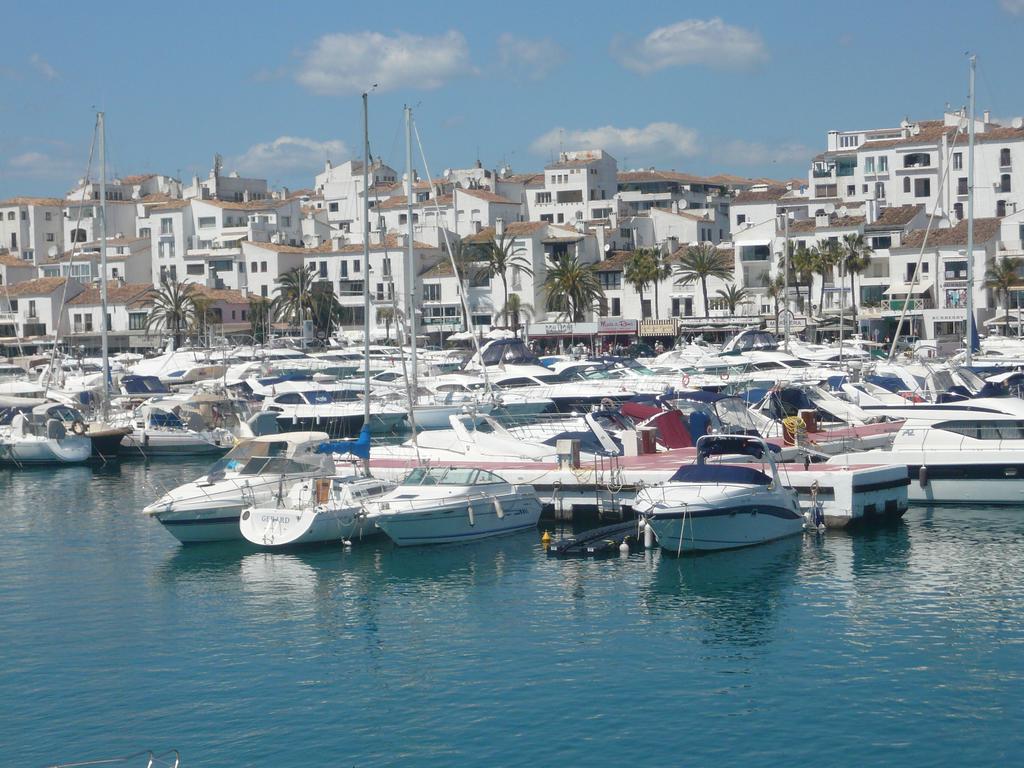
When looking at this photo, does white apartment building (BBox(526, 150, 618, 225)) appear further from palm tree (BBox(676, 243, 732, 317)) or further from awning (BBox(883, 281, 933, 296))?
awning (BBox(883, 281, 933, 296))

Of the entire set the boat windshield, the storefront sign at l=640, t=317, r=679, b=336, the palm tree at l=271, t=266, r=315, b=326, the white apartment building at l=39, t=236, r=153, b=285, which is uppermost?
Result: the white apartment building at l=39, t=236, r=153, b=285

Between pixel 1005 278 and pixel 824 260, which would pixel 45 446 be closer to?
pixel 824 260

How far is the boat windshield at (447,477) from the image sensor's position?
36.2 metres

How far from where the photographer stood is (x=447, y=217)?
123 m

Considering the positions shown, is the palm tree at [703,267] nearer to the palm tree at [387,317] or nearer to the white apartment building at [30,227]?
the palm tree at [387,317]

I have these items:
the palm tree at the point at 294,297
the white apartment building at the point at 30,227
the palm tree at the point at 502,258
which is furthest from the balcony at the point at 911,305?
the white apartment building at the point at 30,227

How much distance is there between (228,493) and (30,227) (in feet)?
375

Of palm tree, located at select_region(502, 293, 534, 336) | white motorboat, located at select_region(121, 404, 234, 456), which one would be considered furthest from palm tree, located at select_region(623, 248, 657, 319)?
white motorboat, located at select_region(121, 404, 234, 456)

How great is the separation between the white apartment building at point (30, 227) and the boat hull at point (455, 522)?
11445 cm

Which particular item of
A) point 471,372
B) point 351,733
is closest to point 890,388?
point 471,372

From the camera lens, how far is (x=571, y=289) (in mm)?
102562

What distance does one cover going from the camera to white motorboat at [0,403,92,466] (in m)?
55.8

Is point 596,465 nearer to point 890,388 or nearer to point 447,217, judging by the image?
point 890,388

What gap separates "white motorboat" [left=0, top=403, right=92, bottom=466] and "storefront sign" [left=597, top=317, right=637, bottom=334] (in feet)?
172
